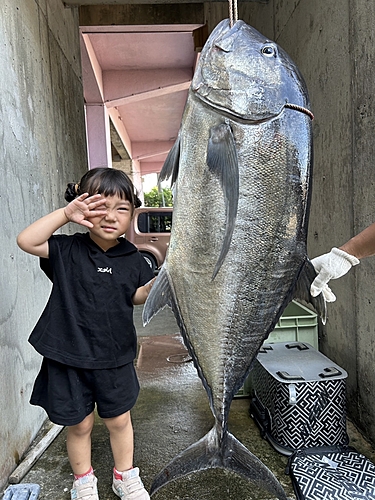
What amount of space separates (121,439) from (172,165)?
1.46 metres

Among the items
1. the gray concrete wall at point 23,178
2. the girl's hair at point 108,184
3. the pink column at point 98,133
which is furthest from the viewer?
the pink column at point 98,133

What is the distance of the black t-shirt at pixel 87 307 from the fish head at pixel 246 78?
0.96m

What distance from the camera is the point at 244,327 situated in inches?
64.9

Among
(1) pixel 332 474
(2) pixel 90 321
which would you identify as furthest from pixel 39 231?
(1) pixel 332 474

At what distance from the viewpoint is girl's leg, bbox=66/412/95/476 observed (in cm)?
209

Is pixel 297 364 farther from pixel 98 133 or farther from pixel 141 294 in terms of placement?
pixel 98 133

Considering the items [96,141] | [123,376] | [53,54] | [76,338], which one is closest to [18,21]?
[53,54]

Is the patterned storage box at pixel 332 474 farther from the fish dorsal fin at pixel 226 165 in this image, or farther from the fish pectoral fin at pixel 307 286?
the fish dorsal fin at pixel 226 165

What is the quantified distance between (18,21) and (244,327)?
102 inches

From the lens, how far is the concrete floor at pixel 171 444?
227 centimetres

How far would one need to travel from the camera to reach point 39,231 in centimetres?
185

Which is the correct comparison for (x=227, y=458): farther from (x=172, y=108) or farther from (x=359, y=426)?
(x=172, y=108)

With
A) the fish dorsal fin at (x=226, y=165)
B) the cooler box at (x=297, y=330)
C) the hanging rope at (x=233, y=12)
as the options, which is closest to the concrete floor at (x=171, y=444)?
the cooler box at (x=297, y=330)

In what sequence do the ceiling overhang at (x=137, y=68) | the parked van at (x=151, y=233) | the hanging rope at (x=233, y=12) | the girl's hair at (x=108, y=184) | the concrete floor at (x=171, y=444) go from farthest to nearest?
the parked van at (x=151, y=233), the ceiling overhang at (x=137, y=68), the concrete floor at (x=171, y=444), the girl's hair at (x=108, y=184), the hanging rope at (x=233, y=12)
